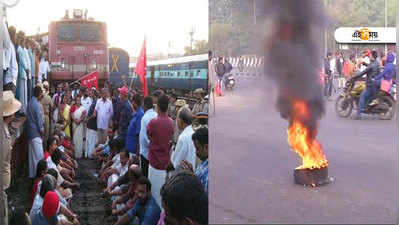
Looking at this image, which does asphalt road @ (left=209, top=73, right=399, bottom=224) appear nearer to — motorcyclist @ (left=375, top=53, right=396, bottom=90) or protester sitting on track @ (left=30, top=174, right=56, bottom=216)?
motorcyclist @ (left=375, top=53, right=396, bottom=90)

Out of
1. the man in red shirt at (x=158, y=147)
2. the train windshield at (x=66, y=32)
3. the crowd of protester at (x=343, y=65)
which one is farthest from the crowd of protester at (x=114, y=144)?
the crowd of protester at (x=343, y=65)

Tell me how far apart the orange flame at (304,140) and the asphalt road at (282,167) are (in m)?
0.03

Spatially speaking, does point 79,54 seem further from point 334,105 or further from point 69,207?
point 334,105

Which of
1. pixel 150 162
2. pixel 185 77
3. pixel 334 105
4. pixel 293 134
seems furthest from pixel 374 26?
pixel 150 162

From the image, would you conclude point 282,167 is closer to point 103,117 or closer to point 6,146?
point 103,117

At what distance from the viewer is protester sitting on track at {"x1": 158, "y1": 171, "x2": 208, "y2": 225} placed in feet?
3.70

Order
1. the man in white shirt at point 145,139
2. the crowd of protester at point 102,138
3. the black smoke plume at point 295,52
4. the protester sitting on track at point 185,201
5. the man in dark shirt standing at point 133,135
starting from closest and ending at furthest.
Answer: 1. the protester sitting on track at point 185,201
2. the black smoke plume at point 295,52
3. the crowd of protester at point 102,138
4. the man in white shirt at point 145,139
5. the man in dark shirt standing at point 133,135

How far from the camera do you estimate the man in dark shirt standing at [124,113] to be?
5.18 feet

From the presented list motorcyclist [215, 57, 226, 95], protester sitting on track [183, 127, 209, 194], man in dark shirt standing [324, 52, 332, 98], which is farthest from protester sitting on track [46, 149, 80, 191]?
man in dark shirt standing [324, 52, 332, 98]

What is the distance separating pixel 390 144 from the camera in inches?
52.2

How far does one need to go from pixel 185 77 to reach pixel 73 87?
1.26 ft

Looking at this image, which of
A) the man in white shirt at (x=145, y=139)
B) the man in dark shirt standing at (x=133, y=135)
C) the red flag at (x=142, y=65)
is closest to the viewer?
the red flag at (x=142, y=65)

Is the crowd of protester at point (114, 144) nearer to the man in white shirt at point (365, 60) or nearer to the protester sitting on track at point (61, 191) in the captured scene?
the protester sitting on track at point (61, 191)

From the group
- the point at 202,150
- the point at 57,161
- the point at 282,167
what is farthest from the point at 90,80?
the point at 282,167
